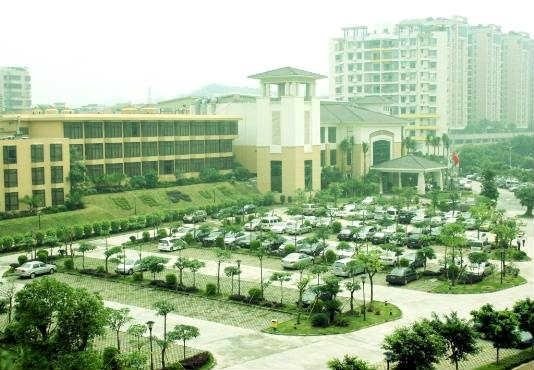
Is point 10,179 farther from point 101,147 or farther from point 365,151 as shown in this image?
point 365,151

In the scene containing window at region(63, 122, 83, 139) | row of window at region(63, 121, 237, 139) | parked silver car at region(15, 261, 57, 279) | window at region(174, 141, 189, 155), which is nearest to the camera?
parked silver car at region(15, 261, 57, 279)

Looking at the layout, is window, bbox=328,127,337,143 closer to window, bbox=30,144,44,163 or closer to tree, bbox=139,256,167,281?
window, bbox=30,144,44,163

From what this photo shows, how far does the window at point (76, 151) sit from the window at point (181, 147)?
38.9 ft

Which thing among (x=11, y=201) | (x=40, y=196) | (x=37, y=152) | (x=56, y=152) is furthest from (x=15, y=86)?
(x=11, y=201)

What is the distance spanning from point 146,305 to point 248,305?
4.72 meters

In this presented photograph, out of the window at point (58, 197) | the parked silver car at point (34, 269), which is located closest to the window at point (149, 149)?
the window at point (58, 197)

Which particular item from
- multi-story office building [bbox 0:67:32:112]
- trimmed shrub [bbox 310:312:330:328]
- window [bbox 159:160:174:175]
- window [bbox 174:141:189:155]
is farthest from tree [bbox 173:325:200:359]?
multi-story office building [bbox 0:67:32:112]

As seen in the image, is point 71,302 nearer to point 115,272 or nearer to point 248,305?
point 248,305

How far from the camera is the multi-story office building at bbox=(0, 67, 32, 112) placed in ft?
473

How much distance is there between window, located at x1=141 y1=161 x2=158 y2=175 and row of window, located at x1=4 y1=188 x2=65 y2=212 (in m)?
12.4

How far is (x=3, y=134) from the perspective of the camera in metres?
62.6

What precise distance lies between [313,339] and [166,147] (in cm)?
4825

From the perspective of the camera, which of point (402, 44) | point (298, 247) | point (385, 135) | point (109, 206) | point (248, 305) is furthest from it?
point (402, 44)

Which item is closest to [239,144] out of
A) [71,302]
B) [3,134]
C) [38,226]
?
[3,134]
